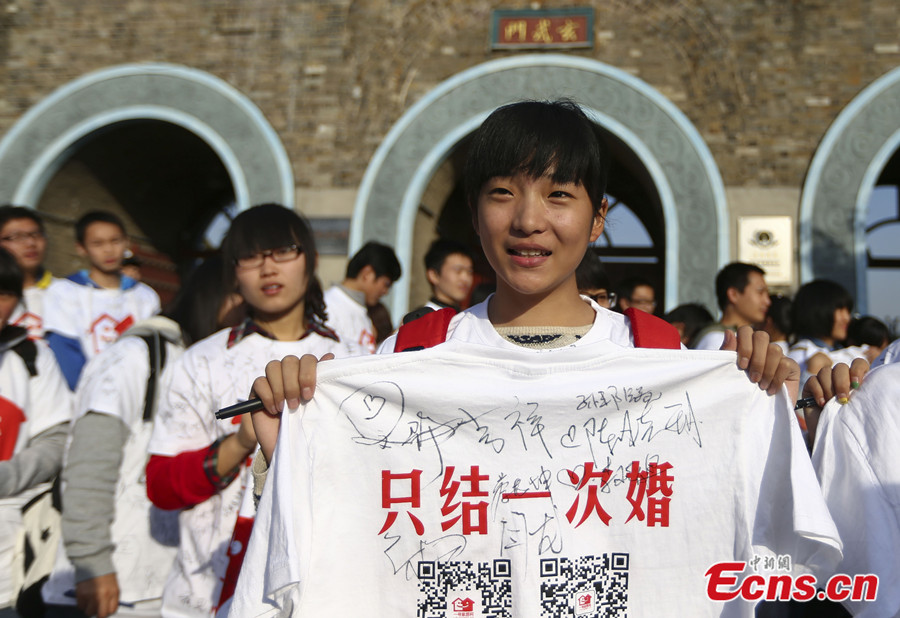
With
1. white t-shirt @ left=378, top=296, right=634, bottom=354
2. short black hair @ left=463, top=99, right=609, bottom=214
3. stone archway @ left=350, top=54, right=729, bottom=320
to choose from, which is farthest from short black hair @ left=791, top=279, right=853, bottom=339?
stone archway @ left=350, top=54, right=729, bottom=320

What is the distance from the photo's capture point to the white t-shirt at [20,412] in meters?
2.17

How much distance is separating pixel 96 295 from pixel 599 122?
4715mm

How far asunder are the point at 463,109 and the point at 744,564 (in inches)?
258

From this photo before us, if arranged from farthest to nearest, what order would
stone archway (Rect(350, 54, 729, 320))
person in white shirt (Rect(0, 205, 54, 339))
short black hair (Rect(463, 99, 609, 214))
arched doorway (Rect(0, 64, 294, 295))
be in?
arched doorway (Rect(0, 64, 294, 295)) < stone archway (Rect(350, 54, 729, 320)) < person in white shirt (Rect(0, 205, 54, 339)) < short black hair (Rect(463, 99, 609, 214))

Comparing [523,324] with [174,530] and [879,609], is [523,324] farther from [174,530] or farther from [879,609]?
[174,530]

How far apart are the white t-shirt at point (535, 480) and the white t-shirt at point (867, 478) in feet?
0.60

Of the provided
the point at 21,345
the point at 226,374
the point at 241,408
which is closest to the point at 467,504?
the point at 241,408

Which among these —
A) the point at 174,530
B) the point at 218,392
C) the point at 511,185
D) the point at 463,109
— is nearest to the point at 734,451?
the point at 511,185

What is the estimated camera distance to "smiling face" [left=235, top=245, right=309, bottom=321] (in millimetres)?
2092

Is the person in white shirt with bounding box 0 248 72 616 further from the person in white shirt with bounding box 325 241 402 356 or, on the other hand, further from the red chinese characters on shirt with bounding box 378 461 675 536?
the person in white shirt with bounding box 325 241 402 356

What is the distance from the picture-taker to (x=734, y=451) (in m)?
1.52

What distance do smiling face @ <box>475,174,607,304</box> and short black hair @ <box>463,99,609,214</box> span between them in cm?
2

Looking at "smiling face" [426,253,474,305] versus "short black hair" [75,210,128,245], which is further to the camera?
"smiling face" [426,253,474,305]

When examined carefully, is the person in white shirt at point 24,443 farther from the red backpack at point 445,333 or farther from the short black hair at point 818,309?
the short black hair at point 818,309
